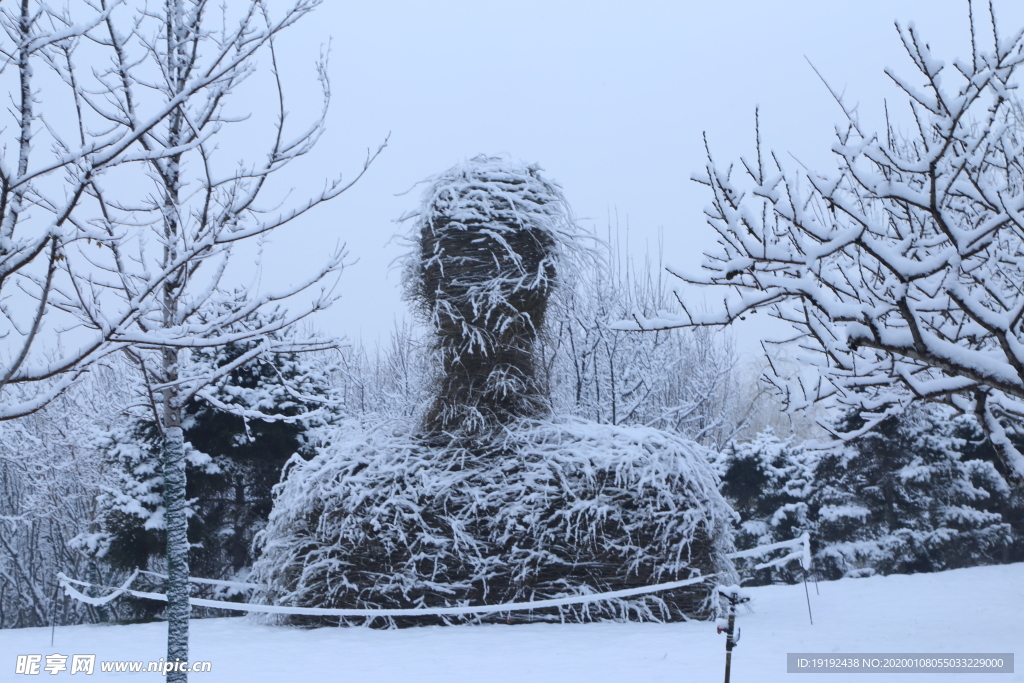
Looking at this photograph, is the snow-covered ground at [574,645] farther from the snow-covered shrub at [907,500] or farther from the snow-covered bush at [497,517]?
the snow-covered shrub at [907,500]

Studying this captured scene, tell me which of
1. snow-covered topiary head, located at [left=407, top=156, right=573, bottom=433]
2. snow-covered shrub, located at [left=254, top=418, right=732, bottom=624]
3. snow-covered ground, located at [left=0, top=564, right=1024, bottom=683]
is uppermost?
snow-covered topiary head, located at [left=407, top=156, right=573, bottom=433]

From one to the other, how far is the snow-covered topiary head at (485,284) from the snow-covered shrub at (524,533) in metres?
0.80

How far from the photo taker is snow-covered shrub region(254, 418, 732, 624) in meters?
7.16

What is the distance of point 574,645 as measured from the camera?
616 cm

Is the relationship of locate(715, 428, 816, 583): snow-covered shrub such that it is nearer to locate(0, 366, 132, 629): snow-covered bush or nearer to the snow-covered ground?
the snow-covered ground

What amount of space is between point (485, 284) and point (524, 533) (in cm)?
250

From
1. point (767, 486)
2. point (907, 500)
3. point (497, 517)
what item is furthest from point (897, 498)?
point (497, 517)

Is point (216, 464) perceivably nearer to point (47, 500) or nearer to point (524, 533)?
point (524, 533)

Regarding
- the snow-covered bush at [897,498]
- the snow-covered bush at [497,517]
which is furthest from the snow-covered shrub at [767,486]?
the snow-covered bush at [497,517]

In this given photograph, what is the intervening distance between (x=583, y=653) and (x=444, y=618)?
5.80 feet

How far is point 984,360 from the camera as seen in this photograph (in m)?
3.39

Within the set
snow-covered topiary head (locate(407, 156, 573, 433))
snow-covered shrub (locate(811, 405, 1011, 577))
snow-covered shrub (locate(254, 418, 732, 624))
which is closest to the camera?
snow-covered shrub (locate(254, 418, 732, 624))

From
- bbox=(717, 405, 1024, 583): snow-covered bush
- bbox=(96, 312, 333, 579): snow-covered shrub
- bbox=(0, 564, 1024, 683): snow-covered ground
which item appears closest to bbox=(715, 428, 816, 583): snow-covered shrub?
bbox=(717, 405, 1024, 583): snow-covered bush

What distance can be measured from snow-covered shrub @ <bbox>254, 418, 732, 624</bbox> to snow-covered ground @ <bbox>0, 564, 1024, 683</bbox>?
344 mm
